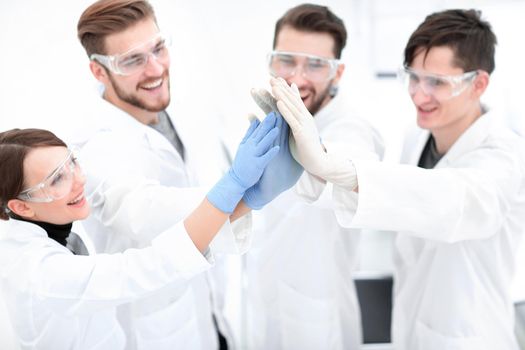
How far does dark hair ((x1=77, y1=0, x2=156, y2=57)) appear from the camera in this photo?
154 centimetres

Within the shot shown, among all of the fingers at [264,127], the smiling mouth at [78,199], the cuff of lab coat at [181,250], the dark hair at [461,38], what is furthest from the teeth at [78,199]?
the dark hair at [461,38]

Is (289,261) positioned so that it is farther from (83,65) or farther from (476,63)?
(83,65)

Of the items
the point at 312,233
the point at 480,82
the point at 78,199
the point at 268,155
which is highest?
the point at 480,82

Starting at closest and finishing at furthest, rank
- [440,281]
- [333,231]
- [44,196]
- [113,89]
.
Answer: [44,196] → [440,281] → [113,89] → [333,231]

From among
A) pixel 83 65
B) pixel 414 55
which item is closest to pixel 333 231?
pixel 414 55

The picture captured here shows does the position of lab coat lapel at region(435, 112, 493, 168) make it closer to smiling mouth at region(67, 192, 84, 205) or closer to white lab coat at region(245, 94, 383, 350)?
white lab coat at region(245, 94, 383, 350)

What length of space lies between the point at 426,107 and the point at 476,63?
0.20 metres

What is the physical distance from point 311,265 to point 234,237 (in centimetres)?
59

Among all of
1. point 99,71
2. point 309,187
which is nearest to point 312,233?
point 309,187

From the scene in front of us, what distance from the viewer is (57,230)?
1260mm

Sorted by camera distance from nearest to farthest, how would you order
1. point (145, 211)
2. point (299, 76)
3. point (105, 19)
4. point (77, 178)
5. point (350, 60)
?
1. point (77, 178)
2. point (145, 211)
3. point (105, 19)
4. point (299, 76)
5. point (350, 60)

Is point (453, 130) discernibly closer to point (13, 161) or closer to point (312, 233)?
point (312, 233)

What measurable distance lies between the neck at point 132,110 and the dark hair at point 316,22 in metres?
0.60

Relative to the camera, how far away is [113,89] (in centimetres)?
166
